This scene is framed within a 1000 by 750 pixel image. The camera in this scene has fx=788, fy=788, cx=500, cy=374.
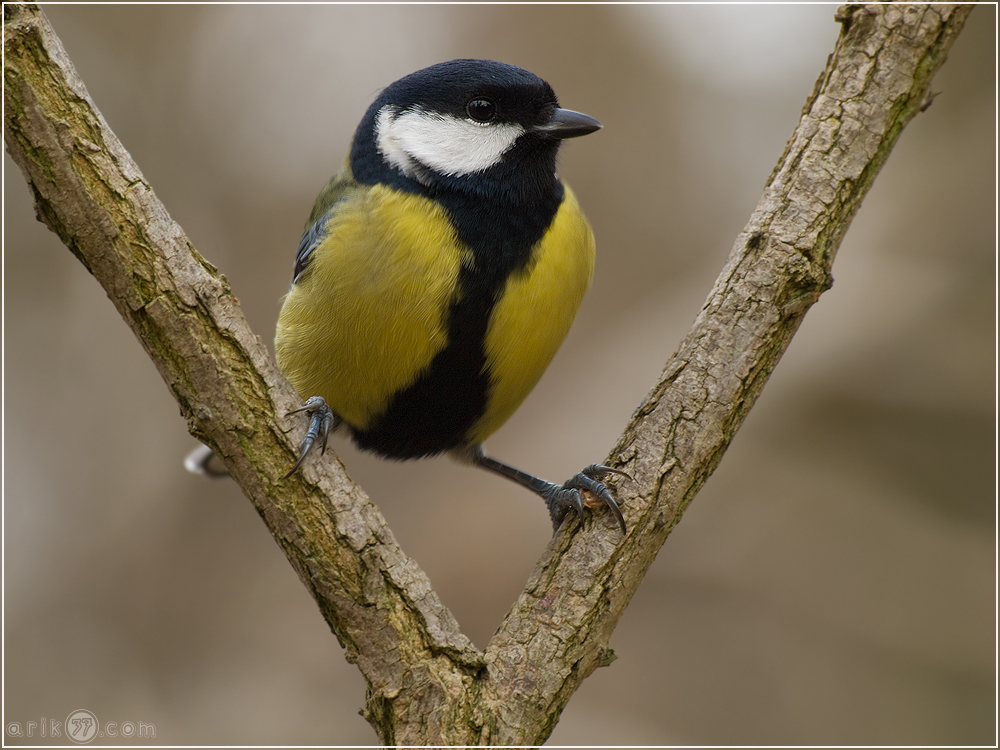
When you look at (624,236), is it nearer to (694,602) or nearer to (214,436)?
(694,602)

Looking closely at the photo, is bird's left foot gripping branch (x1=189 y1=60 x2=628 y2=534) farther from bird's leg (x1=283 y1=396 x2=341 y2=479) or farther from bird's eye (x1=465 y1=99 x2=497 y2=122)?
bird's leg (x1=283 y1=396 x2=341 y2=479)

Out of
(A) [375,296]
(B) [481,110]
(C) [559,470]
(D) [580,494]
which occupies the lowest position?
(C) [559,470]

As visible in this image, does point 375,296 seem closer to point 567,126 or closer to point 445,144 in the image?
point 445,144

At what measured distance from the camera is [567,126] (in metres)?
2.06

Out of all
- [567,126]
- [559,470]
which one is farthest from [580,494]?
[559,470]

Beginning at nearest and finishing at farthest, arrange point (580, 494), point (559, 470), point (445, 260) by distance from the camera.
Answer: point (580, 494)
point (445, 260)
point (559, 470)

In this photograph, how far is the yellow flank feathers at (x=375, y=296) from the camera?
1.93m

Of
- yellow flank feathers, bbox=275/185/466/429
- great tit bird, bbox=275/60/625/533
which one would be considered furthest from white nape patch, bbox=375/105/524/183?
yellow flank feathers, bbox=275/185/466/429

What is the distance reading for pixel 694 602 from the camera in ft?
13.5

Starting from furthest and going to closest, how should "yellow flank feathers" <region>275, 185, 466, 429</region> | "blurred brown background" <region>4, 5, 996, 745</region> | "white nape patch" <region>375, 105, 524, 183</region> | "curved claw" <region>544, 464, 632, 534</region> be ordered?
"blurred brown background" <region>4, 5, 996, 745</region> < "white nape patch" <region>375, 105, 524, 183</region> < "yellow flank feathers" <region>275, 185, 466, 429</region> < "curved claw" <region>544, 464, 632, 534</region>

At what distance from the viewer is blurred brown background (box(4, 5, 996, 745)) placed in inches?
156

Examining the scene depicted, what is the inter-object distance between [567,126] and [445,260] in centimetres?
50

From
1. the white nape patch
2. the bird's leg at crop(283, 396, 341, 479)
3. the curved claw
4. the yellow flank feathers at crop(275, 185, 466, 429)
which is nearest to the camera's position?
the bird's leg at crop(283, 396, 341, 479)

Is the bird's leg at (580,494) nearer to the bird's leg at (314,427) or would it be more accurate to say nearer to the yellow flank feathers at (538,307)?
the yellow flank feathers at (538,307)
